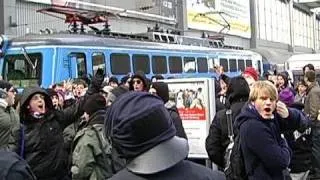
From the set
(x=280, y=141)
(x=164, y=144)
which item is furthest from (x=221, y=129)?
(x=164, y=144)

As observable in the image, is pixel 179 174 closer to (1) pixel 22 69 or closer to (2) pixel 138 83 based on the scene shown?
(2) pixel 138 83

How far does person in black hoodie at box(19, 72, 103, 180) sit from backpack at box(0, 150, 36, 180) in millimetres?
2067

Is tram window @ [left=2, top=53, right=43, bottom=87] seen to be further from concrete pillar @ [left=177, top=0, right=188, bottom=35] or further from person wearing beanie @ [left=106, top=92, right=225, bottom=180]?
concrete pillar @ [left=177, top=0, right=188, bottom=35]

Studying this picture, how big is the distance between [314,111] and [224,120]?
2517 millimetres

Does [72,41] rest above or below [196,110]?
above

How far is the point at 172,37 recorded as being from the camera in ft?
69.6

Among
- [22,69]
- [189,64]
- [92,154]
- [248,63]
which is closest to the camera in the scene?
[92,154]

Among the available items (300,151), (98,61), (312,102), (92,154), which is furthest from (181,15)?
(92,154)

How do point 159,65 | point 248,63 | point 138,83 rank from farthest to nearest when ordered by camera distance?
point 248,63 < point 159,65 < point 138,83

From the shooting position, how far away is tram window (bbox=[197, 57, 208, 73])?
70.6ft

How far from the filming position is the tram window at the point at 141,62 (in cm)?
1770

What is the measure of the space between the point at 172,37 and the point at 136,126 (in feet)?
62.4

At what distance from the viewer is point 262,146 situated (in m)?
4.47

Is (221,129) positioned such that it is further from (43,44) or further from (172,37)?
(172,37)
